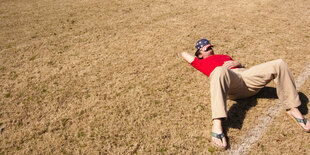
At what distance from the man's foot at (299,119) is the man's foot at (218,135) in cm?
119

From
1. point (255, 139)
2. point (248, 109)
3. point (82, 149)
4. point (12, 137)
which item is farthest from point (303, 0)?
point (12, 137)

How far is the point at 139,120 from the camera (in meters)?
3.55

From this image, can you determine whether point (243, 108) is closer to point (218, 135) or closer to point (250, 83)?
point (250, 83)

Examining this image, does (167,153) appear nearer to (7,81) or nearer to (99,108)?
(99,108)

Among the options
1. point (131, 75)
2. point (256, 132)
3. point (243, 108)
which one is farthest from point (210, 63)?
point (131, 75)

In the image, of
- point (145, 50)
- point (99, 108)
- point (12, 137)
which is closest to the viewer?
point (12, 137)

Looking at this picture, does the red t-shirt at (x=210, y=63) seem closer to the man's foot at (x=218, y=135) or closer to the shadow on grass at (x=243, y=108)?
the shadow on grass at (x=243, y=108)

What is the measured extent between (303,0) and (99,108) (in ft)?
29.3

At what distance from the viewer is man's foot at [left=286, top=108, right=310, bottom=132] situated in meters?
3.28

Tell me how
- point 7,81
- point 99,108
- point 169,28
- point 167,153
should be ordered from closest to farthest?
point 167,153 < point 99,108 < point 7,81 < point 169,28

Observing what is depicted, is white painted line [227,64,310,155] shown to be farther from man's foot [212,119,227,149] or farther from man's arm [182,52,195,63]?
man's arm [182,52,195,63]

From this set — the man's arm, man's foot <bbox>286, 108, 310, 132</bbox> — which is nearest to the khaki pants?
man's foot <bbox>286, 108, 310, 132</bbox>

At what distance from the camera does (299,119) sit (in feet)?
11.0

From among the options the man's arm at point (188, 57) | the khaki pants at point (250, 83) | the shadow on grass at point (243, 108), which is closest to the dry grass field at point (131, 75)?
the shadow on grass at point (243, 108)
